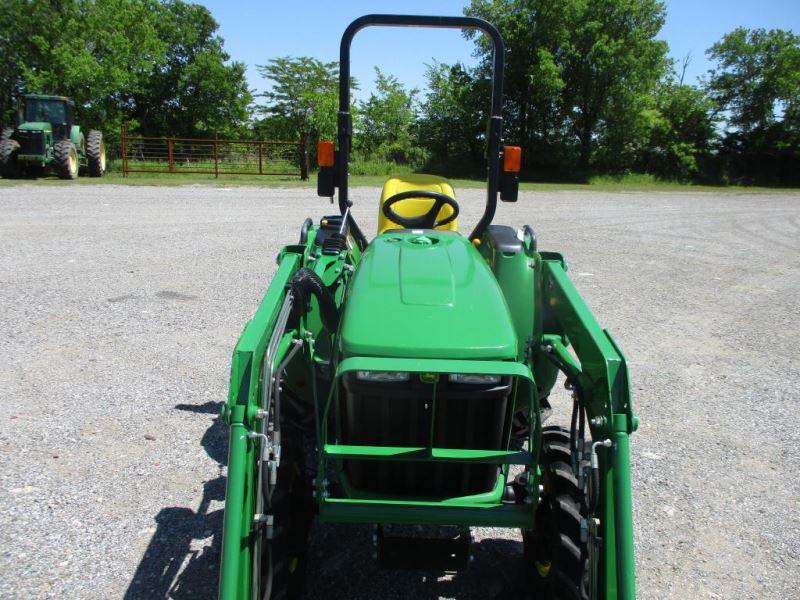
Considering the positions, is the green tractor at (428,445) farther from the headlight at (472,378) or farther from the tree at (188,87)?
the tree at (188,87)

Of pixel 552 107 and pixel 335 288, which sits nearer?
pixel 335 288

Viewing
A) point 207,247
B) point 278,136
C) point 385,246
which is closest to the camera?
point 385,246

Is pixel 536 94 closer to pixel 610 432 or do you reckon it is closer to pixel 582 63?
pixel 582 63

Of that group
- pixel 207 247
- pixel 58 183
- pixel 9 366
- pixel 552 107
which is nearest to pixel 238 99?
pixel 552 107

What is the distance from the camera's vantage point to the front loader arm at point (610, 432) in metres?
1.94

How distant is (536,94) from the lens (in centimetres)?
3133

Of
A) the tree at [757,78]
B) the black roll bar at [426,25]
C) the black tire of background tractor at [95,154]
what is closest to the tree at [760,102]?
the tree at [757,78]

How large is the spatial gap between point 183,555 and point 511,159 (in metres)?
2.47

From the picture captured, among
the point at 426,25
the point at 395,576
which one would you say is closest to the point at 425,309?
the point at 395,576

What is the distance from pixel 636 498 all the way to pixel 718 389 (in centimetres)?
180

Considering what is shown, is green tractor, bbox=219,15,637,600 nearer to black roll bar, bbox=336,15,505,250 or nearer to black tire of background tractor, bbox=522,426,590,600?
black tire of background tractor, bbox=522,426,590,600

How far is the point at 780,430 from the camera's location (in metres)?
4.03

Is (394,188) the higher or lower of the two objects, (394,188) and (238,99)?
the lower

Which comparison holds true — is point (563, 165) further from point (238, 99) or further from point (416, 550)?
point (416, 550)
